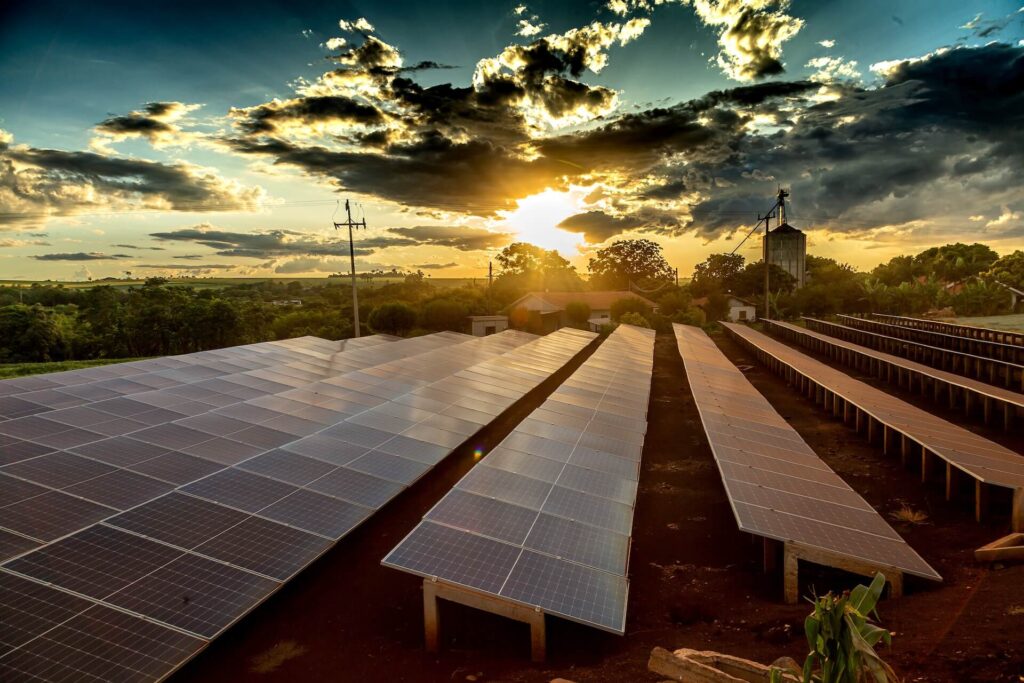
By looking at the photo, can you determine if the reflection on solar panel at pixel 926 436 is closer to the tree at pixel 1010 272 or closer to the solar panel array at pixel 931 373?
the solar panel array at pixel 931 373

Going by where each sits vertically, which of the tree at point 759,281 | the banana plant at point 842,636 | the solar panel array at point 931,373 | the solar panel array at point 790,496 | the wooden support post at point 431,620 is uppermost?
the tree at point 759,281

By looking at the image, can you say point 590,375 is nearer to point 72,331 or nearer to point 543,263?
point 72,331

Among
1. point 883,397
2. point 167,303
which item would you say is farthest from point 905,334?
point 167,303

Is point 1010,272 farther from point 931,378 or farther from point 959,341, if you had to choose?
point 931,378

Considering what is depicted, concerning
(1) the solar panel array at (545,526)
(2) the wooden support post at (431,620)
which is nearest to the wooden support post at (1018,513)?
(1) the solar panel array at (545,526)

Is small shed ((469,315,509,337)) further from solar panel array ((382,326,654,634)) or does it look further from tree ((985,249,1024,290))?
tree ((985,249,1024,290))
